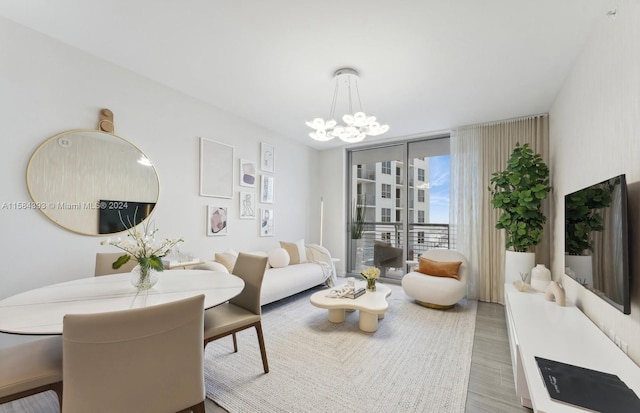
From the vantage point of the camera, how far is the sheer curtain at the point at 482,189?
12.8ft

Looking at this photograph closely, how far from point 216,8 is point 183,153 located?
1899 millimetres

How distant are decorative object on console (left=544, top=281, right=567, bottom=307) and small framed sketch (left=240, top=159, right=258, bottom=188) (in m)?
3.91

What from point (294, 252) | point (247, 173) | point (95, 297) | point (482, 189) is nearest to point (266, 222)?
point (294, 252)

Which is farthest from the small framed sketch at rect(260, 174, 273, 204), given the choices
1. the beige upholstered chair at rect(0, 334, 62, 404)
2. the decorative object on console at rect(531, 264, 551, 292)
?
the decorative object on console at rect(531, 264, 551, 292)

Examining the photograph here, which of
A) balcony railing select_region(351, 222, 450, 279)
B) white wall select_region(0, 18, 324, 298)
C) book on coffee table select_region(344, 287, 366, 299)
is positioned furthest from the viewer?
balcony railing select_region(351, 222, 450, 279)

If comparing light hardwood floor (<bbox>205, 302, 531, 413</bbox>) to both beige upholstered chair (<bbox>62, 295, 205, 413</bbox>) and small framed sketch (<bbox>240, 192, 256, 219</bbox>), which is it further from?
small framed sketch (<bbox>240, 192, 256, 219</bbox>)

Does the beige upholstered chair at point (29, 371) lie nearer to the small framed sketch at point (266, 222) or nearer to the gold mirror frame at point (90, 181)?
the gold mirror frame at point (90, 181)

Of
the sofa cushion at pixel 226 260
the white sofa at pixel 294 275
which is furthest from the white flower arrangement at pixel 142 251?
the sofa cushion at pixel 226 260

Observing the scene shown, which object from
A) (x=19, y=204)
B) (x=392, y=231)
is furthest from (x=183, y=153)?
(x=392, y=231)


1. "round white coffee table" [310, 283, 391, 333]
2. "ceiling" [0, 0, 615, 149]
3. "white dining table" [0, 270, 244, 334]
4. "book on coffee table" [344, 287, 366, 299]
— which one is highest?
"ceiling" [0, 0, 615, 149]

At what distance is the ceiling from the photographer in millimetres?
1946

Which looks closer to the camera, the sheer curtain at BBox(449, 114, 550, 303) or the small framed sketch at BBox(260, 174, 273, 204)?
the sheer curtain at BBox(449, 114, 550, 303)

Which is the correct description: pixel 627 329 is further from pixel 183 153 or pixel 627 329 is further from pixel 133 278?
pixel 183 153

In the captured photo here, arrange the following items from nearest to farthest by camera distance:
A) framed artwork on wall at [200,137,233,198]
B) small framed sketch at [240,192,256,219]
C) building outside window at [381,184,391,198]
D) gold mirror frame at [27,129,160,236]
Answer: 1. gold mirror frame at [27,129,160,236]
2. framed artwork on wall at [200,137,233,198]
3. small framed sketch at [240,192,256,219]
4. building outside window at [381,184,391,198]
